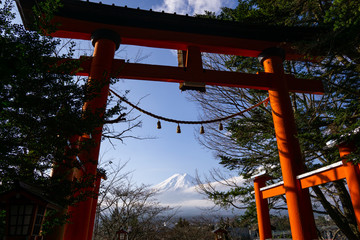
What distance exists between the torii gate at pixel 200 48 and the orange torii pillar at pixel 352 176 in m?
1.37

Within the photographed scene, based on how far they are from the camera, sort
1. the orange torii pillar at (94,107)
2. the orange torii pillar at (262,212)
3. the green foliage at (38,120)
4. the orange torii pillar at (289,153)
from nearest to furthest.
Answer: the green foliage at (38,120) < the orange torii pillar at (94,107) < the orange torii pillar at (289,153) < the orange torii pillar at (262,212)

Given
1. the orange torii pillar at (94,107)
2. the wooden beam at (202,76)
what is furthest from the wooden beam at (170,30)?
the wooden beam at (202,76)

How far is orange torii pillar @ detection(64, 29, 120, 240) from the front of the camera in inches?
127

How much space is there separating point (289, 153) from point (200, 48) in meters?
2.97

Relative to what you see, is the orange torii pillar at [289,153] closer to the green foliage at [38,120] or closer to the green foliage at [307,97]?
the green foliage at [307,97]

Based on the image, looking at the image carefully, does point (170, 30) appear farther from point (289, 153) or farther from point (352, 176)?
point (352, 176)

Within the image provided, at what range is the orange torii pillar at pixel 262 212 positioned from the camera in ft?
17.0

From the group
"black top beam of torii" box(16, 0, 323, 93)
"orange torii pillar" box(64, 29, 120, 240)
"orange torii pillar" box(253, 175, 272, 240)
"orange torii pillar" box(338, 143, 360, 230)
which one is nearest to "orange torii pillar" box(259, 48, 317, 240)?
"black top beam of torii" box(16, 0, 323, 93)

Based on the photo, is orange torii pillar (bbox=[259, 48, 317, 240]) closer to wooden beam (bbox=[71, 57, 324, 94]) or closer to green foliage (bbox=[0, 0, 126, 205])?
wooden beam (bbox=[71, 57, 324, 94])

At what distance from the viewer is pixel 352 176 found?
3082 mm

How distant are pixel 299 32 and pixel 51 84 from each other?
205 inches

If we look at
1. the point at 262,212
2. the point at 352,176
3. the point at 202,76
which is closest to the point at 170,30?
the point at 202,76

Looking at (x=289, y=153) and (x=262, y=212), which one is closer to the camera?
(x=289, y=153)

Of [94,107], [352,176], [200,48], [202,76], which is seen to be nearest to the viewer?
[352,176]
